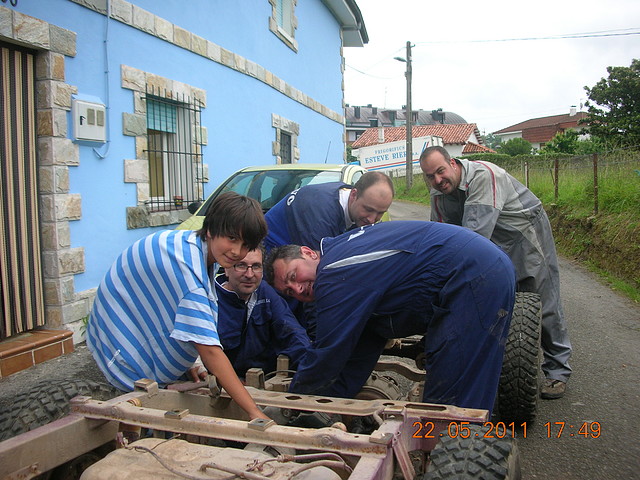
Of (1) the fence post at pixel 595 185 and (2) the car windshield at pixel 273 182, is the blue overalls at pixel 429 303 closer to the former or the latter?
(2) the car windshield at pixel 273 182

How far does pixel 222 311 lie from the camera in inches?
122

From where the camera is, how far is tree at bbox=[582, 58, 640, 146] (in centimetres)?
2325

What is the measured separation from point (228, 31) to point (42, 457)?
27.3 feet

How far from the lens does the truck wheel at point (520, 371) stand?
3168mm

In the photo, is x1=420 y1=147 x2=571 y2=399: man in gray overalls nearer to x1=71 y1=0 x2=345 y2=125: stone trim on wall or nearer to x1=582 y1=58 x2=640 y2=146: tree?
x1=71 y1=0 x2=345 y2=125: stone trim on wall

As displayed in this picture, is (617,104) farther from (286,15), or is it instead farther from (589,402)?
(589,402)

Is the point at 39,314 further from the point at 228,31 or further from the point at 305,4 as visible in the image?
the point at 305,4

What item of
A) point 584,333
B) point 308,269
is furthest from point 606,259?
point 308,269

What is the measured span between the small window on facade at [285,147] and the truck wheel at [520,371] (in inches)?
365

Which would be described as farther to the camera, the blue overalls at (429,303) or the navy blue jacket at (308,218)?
the navy blue jacket at (308,218)

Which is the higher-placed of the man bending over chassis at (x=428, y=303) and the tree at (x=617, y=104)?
the tree at (x=617, y=104)

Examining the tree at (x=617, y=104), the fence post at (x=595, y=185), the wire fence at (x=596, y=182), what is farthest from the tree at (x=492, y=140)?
the fence post at (x=595, y=185)

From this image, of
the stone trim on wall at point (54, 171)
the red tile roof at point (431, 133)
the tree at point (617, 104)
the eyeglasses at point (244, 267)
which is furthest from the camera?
the red tile roof at point (431, 133)
